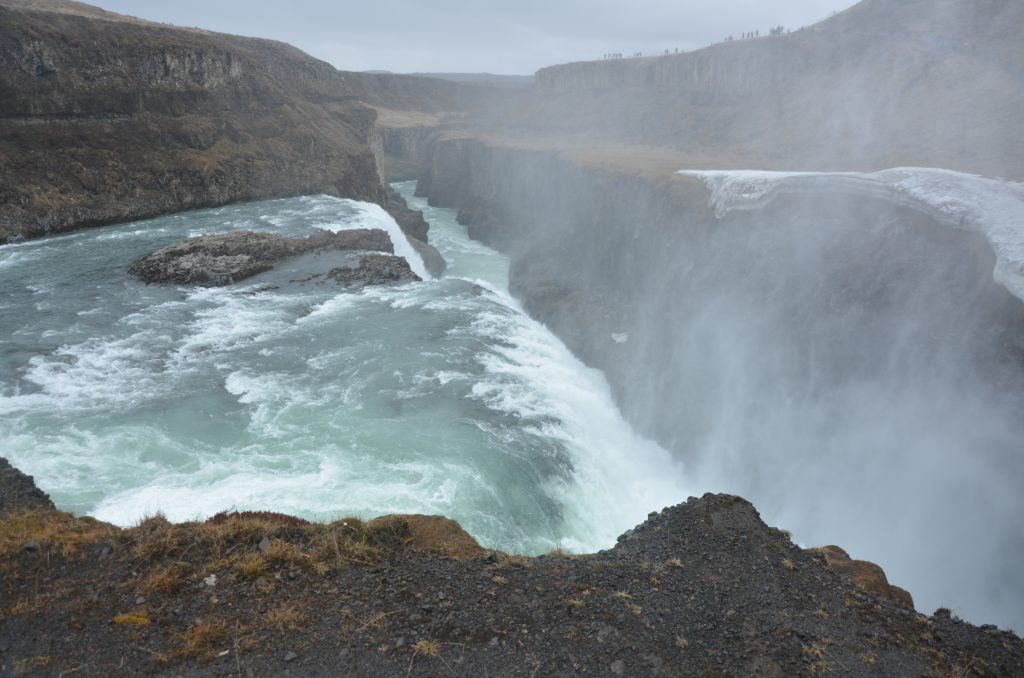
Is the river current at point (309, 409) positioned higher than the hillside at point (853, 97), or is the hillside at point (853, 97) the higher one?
the hillside at point (853, 97)

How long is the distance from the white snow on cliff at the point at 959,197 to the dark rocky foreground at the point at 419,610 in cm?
1135

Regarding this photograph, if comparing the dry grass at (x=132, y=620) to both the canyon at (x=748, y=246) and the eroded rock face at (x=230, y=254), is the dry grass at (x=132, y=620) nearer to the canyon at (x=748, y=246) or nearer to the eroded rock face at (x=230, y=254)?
the canyon at (x=748, y=246)

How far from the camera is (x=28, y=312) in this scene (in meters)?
23.0

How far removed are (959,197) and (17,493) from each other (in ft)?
79.4

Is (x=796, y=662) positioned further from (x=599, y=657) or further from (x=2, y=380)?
(x=2, y=380)

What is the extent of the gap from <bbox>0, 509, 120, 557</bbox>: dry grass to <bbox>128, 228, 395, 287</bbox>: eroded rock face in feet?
66.3

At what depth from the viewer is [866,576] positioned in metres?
9.46

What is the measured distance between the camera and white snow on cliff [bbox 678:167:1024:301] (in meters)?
15.5

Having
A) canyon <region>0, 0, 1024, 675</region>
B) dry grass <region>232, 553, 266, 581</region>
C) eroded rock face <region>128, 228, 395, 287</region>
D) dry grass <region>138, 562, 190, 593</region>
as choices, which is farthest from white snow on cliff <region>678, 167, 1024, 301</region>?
eroded rock face <region>128, 228, 395, 287</region>

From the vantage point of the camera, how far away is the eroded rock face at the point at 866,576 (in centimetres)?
920

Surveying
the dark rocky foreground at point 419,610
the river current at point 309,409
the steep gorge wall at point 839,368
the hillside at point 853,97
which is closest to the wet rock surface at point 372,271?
the river current at point 309,409

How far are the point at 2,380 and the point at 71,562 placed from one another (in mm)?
13539

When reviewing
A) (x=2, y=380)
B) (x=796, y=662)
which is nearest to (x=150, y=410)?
(x=2, y=380)

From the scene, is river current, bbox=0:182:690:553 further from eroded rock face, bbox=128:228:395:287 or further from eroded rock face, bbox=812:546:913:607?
eroded rock face, bbox=812:546:913:607
